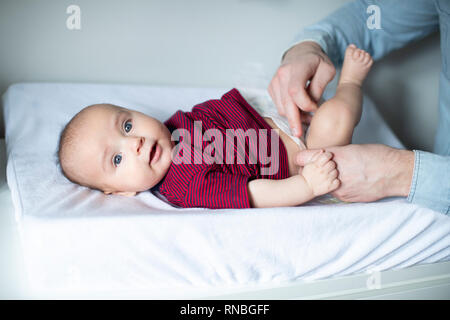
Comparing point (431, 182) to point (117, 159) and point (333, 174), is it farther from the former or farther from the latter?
point (117, 159)

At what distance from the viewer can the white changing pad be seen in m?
0.87

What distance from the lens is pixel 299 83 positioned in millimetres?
1130

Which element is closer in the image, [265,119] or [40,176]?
[40,176]

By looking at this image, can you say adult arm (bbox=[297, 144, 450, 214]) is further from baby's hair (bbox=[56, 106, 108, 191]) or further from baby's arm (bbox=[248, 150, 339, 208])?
baby's hair (bbox=[56, 106, 108, 191])

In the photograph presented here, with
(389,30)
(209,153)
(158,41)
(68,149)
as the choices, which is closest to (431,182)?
(209,153)

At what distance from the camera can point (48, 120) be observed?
128 cm

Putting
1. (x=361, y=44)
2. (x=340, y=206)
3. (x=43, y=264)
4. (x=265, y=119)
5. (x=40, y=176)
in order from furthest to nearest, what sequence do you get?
1. (x=361, y=44)
2. (x=265, y=119)
3. (x=40, y=176)
4. (x=340, y=206)
5. (x=43, y=264)

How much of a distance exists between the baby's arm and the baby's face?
9.3 inches

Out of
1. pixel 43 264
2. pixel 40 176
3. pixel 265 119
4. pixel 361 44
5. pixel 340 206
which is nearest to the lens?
pixel 43 264

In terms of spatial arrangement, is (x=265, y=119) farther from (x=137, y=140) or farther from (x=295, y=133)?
(x=137, y=140)

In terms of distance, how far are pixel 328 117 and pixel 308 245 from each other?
338 mm
